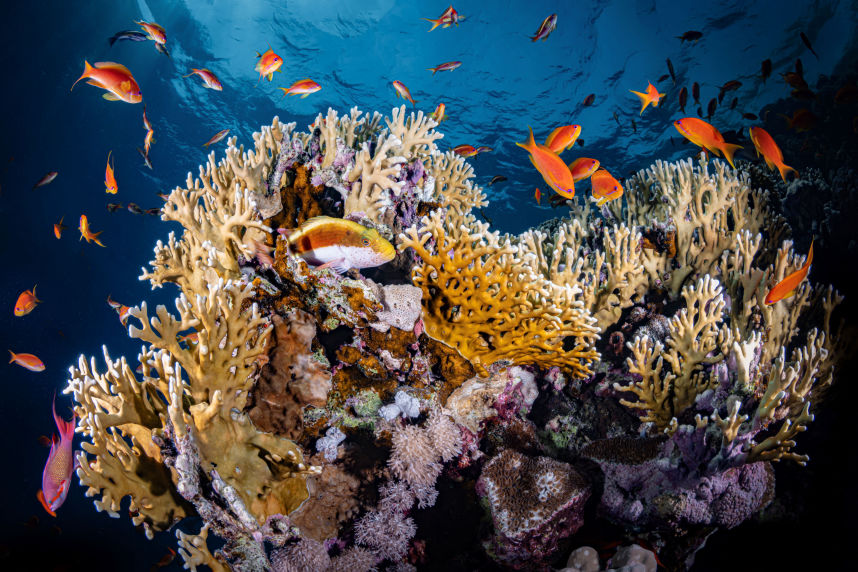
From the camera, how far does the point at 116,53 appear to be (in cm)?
2483

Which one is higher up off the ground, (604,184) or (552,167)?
(604,184)

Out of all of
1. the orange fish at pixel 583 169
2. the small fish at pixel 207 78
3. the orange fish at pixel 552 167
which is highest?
the small fish at pixel 207 78

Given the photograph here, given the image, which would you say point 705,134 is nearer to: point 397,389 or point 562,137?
point 562,137

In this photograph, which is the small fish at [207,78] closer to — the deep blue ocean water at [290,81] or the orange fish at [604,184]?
the orange fish at [604,184]

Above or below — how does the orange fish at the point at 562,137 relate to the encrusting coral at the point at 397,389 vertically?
above

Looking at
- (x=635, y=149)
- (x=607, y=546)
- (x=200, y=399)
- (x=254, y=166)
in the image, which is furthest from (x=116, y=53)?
(x=635, y=149)

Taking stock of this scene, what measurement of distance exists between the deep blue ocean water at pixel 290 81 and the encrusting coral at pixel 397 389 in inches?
767

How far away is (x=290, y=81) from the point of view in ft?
87.9

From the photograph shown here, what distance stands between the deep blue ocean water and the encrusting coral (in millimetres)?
19479

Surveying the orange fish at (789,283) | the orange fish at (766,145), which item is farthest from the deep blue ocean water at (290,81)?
the orange fish at (789,283)

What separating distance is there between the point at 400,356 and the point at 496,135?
94.1ft

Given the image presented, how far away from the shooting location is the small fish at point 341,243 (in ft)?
7.38

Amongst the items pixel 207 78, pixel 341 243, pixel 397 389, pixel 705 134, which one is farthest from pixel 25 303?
pixel 705 134

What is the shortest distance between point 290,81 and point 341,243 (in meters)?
31.1
